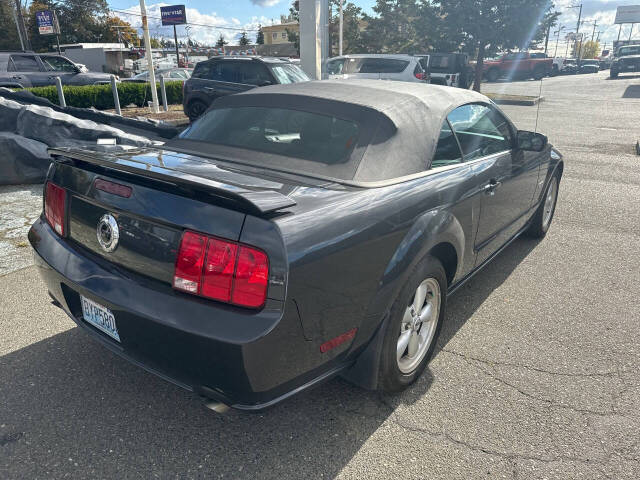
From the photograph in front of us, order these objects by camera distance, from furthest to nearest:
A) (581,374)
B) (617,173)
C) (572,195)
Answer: (617,173), (572,195), (581,374)

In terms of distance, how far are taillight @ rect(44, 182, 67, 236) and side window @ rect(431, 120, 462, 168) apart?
6.60ft

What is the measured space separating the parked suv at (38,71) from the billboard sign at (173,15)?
605 cm

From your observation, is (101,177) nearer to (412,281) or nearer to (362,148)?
(362,148)

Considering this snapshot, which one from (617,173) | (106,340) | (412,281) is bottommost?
(617,173)

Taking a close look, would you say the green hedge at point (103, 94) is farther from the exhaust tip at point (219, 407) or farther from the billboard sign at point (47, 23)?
the billboard sign at point (47, 23)

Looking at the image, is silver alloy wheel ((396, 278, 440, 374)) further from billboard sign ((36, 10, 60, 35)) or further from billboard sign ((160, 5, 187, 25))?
billboard sign ((36, 10, 60, 35))

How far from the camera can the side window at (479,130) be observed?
10.7 feet

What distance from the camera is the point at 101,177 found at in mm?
2271

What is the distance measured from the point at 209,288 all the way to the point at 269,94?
1732mm

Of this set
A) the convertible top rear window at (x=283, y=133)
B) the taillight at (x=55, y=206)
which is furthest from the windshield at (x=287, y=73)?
the taillight at (x=55, y=206)

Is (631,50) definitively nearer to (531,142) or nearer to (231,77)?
(231,77)

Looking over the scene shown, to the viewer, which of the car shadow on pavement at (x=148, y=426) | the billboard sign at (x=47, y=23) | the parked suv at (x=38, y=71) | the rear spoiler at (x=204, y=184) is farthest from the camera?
the billboard sign at (x=47, y=23)

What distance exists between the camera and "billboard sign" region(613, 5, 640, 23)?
81375 millimetres

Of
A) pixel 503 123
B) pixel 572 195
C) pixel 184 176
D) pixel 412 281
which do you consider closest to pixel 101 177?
pixel 184 176
